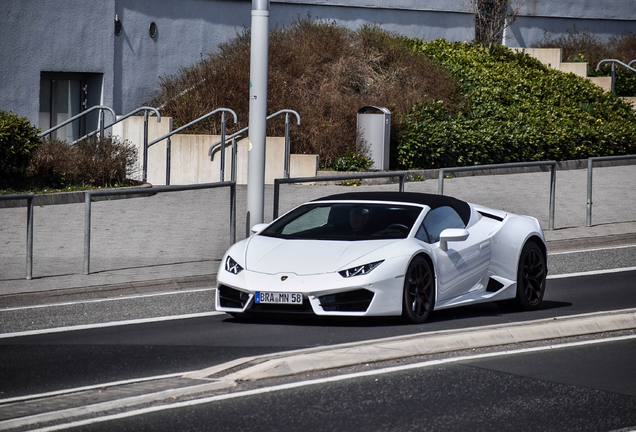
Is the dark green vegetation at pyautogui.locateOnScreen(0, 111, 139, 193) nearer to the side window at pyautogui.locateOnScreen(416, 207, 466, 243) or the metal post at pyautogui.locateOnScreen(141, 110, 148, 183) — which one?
the metal post at pyautogui.locateOnScreen(141, 110, 148, 183)

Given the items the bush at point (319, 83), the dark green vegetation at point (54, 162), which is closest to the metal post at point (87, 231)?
the dark green vegetation at point (54, 162)

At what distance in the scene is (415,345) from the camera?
798cm

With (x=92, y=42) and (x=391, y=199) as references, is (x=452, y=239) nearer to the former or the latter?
(x=391, y=199)

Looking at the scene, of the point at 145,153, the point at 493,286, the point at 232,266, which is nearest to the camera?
the point at 232,266

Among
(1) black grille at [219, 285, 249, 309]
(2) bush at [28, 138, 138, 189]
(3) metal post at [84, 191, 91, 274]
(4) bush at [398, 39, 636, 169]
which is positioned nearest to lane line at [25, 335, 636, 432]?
(1) black grille at [219, 285, 249, 309]

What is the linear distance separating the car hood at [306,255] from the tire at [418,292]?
355 mm

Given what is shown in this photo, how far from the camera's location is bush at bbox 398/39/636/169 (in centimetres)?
2320

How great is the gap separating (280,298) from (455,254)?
6.40ft

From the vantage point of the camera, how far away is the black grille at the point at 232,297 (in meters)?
9.29

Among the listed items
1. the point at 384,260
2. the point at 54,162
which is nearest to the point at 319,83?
the point at 54,162

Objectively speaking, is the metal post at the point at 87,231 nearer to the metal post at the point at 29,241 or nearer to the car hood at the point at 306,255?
the metal post at the point at 29,241

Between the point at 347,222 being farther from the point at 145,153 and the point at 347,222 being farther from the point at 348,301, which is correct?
the point at 145,153

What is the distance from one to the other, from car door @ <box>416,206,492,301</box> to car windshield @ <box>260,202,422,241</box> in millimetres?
222

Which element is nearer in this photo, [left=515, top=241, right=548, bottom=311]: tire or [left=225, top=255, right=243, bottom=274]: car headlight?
[left=225, top=255, right=243, bottom=274]: car headlight
